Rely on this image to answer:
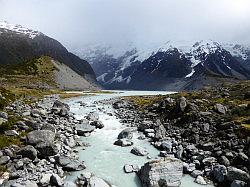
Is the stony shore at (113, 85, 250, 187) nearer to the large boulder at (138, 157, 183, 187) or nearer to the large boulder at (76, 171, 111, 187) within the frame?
the large boulder at (138, 157, 183, 187)

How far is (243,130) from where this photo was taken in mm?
53844

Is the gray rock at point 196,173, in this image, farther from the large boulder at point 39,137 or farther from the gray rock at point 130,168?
the large boulder at point 39,137

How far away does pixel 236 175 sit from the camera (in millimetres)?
40094

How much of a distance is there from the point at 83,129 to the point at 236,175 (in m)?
28.8

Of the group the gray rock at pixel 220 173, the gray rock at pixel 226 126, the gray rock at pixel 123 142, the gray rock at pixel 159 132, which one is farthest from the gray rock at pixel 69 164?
the gray rock at pixel 226 126

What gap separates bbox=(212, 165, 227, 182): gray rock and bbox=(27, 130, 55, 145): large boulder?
20.0 m

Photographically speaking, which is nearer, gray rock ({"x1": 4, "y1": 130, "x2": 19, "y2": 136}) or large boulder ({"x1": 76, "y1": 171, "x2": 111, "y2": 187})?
large boulder ({"x1": 76, "y1": 171, "x2": 111, "y2": 187})

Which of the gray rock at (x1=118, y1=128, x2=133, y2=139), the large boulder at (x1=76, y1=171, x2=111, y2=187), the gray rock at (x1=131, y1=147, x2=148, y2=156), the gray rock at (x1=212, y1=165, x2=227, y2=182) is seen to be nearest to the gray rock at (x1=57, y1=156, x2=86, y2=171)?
the large boulder at (x1=76, y1=171, x2=111, y2=187)

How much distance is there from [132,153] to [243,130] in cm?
1590

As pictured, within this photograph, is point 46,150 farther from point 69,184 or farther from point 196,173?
point 196,173

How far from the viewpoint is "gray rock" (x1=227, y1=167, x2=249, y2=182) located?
3950 centimetres

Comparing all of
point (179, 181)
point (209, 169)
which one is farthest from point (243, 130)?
point (179, 181)

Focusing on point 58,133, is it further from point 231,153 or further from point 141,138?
point 231,153

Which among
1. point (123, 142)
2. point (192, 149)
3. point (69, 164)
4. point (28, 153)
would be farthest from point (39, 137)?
point (192, 149)
